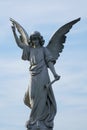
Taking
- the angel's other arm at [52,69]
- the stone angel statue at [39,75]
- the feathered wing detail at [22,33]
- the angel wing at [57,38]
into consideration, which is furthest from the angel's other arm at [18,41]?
the angel's other arm at [52,69]

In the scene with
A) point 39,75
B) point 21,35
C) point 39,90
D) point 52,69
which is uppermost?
point 21,35

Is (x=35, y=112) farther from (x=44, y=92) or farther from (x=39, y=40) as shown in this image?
(x=39, y=40)

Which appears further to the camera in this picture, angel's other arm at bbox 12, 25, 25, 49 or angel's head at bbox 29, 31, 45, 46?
angel's head at bbox 29, 31, 45, 46

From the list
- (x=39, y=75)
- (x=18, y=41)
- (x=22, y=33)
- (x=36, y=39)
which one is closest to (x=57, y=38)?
(x=36, y=39)

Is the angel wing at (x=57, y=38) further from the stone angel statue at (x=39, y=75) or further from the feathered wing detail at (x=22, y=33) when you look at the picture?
the feathered wing detail at (x=22, y=33)

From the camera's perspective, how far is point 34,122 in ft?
67.8

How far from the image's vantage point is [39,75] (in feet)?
68.7

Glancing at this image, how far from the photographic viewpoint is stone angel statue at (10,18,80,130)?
2078 cm

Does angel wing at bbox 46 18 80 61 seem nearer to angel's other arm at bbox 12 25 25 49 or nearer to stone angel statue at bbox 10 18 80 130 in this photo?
stone angel statue at bbox 10 18 80 130

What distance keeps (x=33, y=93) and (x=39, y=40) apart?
1711 mm

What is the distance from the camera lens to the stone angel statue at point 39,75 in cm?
2078

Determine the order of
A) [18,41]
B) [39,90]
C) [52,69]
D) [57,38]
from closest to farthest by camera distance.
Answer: [39,90] < [52,69] < [18,41] < [57,38]

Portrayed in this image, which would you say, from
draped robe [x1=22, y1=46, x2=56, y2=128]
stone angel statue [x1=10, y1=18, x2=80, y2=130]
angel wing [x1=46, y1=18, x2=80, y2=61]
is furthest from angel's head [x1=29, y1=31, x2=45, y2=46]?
angel wing [x1=46, y1=18, x2=80, y2=61]

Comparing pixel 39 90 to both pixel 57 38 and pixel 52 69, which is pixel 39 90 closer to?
A: pixel 52 69
